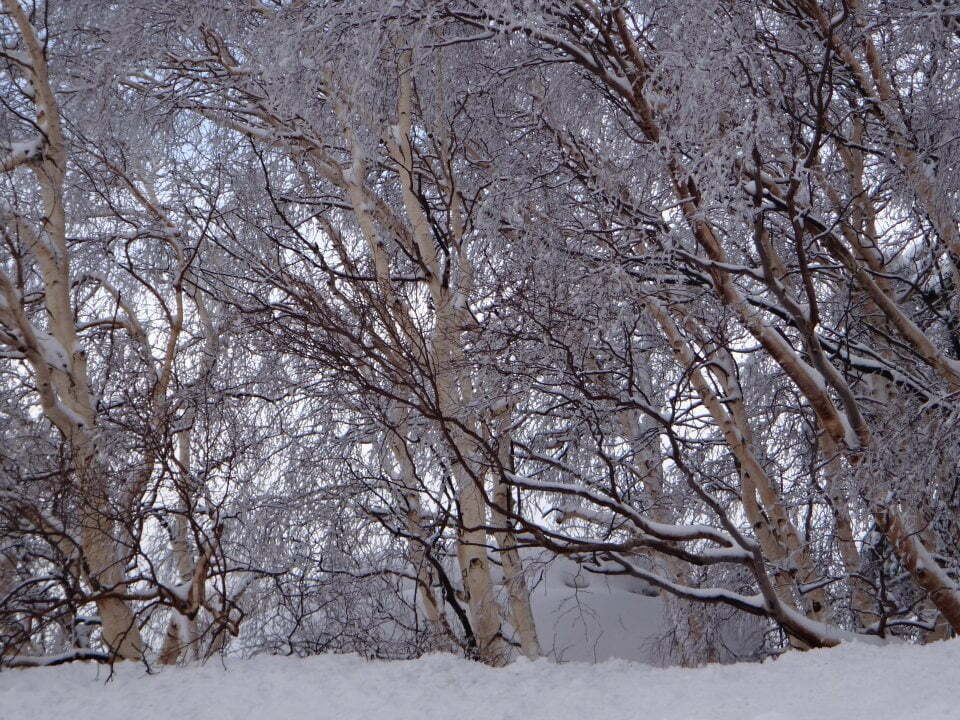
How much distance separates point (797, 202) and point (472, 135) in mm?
2937

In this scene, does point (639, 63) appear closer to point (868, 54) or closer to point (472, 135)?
point (868, 54)

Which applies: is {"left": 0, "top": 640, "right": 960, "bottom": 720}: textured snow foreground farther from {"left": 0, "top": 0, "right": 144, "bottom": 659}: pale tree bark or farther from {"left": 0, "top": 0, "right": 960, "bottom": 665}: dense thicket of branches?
{"left": 0, "top": 0, "right": 144, "bottom": 659}: pale tree bark

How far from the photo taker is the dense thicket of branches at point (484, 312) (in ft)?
16.4

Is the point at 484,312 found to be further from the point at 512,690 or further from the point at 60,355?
the point at 512,690

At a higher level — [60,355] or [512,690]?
[60,355]

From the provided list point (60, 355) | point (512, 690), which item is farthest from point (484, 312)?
point (512, 690)

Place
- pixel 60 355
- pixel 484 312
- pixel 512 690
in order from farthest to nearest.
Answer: pixel 484 312 → pixel 60 355 → pixel 512 690

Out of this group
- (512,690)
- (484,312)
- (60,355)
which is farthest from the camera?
(484,312)

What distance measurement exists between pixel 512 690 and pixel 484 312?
9.55 feet

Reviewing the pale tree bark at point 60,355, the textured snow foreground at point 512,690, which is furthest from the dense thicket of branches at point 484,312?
the textured snow foreground at point 512,690

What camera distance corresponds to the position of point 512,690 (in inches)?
171

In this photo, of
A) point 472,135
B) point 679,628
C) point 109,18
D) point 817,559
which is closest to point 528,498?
point 679,628

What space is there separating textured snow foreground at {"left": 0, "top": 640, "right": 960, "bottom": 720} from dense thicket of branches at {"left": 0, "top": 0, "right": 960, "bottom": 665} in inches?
19.0

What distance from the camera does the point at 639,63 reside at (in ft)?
18.2
